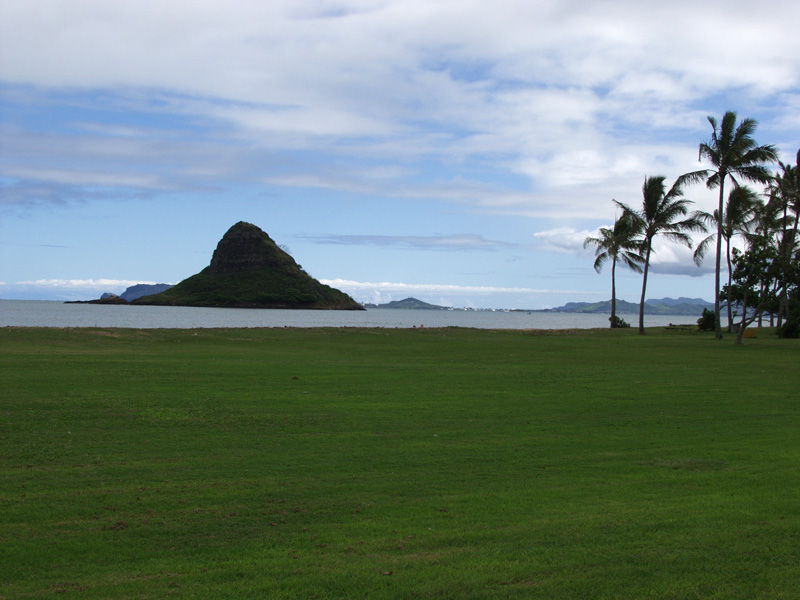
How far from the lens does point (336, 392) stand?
53.7ft

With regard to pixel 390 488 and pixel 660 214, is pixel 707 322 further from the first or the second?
pixel 390 488

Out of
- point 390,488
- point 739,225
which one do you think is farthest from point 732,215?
point 390,488

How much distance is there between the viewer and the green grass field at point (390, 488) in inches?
229

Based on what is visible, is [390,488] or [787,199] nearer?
[390,488]

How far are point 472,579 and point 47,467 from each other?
6.21 metres

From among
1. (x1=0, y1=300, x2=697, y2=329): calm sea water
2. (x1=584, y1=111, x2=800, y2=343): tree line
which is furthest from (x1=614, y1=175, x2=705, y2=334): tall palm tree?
(x1=0, y1=300, x2=697, y2=329): calm sea water

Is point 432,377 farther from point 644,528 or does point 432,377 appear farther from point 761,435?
point 644,528

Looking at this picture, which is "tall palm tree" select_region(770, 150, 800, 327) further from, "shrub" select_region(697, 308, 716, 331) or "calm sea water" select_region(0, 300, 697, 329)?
"calm sea water" select_region(0, 300, 697, 329)

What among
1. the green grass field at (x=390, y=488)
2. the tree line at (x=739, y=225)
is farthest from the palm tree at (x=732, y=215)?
the green grass field at (x=390, y=488)

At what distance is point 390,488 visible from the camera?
8.46 m

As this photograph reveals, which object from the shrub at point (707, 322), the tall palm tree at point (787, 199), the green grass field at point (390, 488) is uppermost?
the tall palm tree at point (787, 199)

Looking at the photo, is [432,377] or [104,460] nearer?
[104,460]

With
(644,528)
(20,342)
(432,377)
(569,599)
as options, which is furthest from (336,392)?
(20,342)

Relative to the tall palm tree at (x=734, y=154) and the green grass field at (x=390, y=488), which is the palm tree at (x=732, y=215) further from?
the green grass field at (x=390, y=488)
